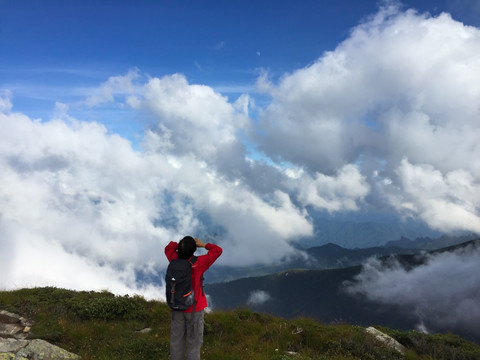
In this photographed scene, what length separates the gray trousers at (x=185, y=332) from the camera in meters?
7.63

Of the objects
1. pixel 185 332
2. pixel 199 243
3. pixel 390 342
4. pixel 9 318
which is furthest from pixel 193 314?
pixel 9 318

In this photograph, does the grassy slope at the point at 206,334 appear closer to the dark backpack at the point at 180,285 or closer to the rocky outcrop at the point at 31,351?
the rocky outcrop at the point at 31,351

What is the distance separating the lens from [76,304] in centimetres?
1500

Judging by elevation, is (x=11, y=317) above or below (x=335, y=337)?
above

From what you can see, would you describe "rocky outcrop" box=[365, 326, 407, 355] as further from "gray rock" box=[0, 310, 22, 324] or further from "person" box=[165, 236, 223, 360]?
"gray rock" box=[0, 310, 22, 324]

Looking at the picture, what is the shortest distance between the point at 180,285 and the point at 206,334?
22.2 ft

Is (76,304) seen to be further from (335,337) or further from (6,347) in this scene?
(335,337)

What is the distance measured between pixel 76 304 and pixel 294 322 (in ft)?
34.3

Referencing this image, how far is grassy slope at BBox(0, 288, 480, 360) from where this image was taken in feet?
34.1

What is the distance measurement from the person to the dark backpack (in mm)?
191

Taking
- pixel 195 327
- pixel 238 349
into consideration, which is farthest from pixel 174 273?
pixel 238 349

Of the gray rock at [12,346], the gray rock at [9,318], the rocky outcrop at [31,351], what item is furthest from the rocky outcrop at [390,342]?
the gray rock at [9,318]

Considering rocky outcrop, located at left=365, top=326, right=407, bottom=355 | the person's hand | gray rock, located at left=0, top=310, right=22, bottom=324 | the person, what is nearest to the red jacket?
the person

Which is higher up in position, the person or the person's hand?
the person's hand
